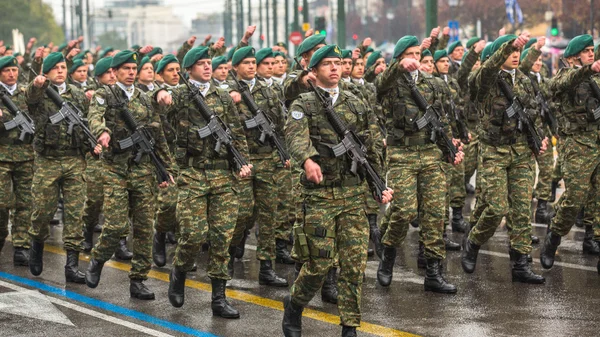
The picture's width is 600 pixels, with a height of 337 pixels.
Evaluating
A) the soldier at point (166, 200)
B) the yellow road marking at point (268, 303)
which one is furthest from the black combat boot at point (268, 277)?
the soldier at point (166, 200)

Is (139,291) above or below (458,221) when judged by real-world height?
below

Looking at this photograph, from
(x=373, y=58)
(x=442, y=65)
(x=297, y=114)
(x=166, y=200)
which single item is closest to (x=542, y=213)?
(x=442, y=65)

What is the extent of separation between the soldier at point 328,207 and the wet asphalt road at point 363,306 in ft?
1.94

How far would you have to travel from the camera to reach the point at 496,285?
10008mm

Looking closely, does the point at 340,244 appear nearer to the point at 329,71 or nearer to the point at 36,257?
the point at 329,71

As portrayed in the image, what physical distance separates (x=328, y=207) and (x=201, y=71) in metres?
2.01

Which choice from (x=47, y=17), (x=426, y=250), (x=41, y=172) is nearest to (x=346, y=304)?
(x=426, y=250)

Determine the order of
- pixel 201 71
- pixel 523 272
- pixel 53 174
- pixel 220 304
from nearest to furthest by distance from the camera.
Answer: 1. pixel 220 304
2. pixel 201 71
3. pixel 523 272
4. pixel 53 174

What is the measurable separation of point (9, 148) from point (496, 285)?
15.3 ft

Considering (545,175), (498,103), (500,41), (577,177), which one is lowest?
(545,175)

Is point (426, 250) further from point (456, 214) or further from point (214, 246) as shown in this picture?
point (456, 214)

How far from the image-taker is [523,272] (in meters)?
10.1

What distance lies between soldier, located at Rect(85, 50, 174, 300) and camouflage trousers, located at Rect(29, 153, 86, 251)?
32.9 inches

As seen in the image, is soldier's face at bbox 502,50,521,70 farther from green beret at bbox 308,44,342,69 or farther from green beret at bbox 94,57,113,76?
green beret at bbox 94,57,113,76
